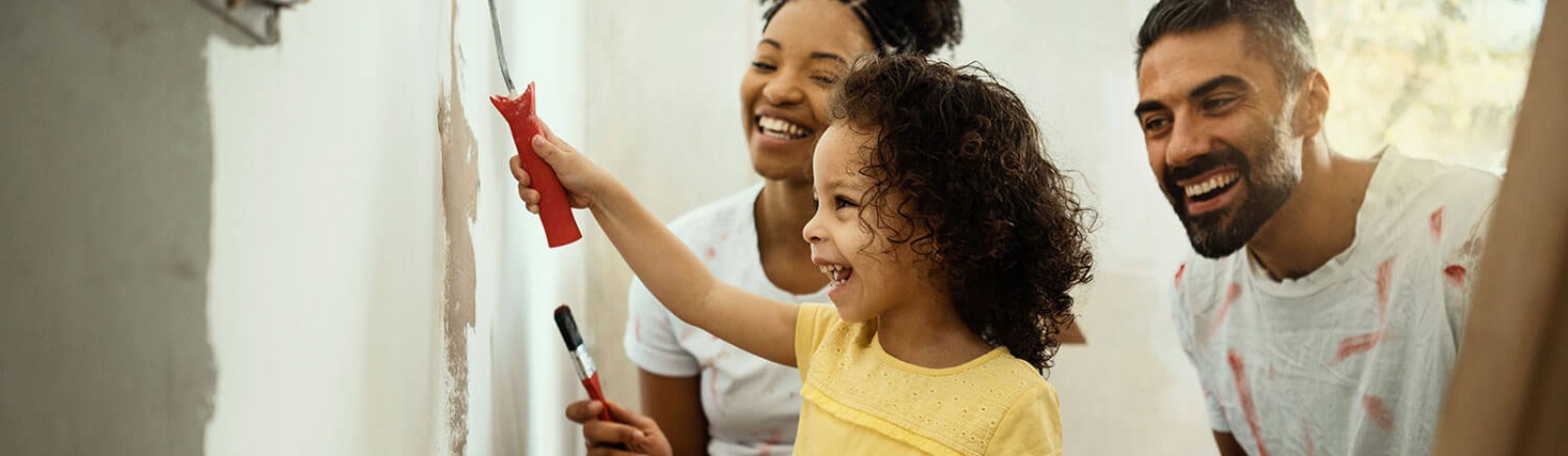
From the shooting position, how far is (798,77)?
1358mm

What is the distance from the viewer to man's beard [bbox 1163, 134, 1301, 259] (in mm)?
1329

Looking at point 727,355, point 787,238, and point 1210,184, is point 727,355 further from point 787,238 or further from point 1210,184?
point 1210,184

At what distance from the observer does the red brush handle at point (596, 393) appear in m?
1.12

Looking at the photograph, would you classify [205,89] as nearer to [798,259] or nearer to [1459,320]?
[798,259]

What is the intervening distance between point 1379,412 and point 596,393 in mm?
820

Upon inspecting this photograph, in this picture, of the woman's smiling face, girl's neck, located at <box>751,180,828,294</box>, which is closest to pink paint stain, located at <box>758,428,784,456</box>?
girl's neck, located at <box>751,180,828,294</box>

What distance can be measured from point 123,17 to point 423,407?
0.42 meters

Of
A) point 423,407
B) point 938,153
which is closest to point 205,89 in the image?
point 423,407

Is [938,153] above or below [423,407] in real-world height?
above

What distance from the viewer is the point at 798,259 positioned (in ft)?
4.60

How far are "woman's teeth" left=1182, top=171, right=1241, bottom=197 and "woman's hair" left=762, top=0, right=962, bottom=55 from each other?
340mm

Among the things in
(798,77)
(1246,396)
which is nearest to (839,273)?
(798,77)

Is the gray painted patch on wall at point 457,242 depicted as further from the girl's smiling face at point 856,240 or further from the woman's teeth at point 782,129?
the woman's teeth at point 782,129

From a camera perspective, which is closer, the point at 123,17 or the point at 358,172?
the point at 123,17
